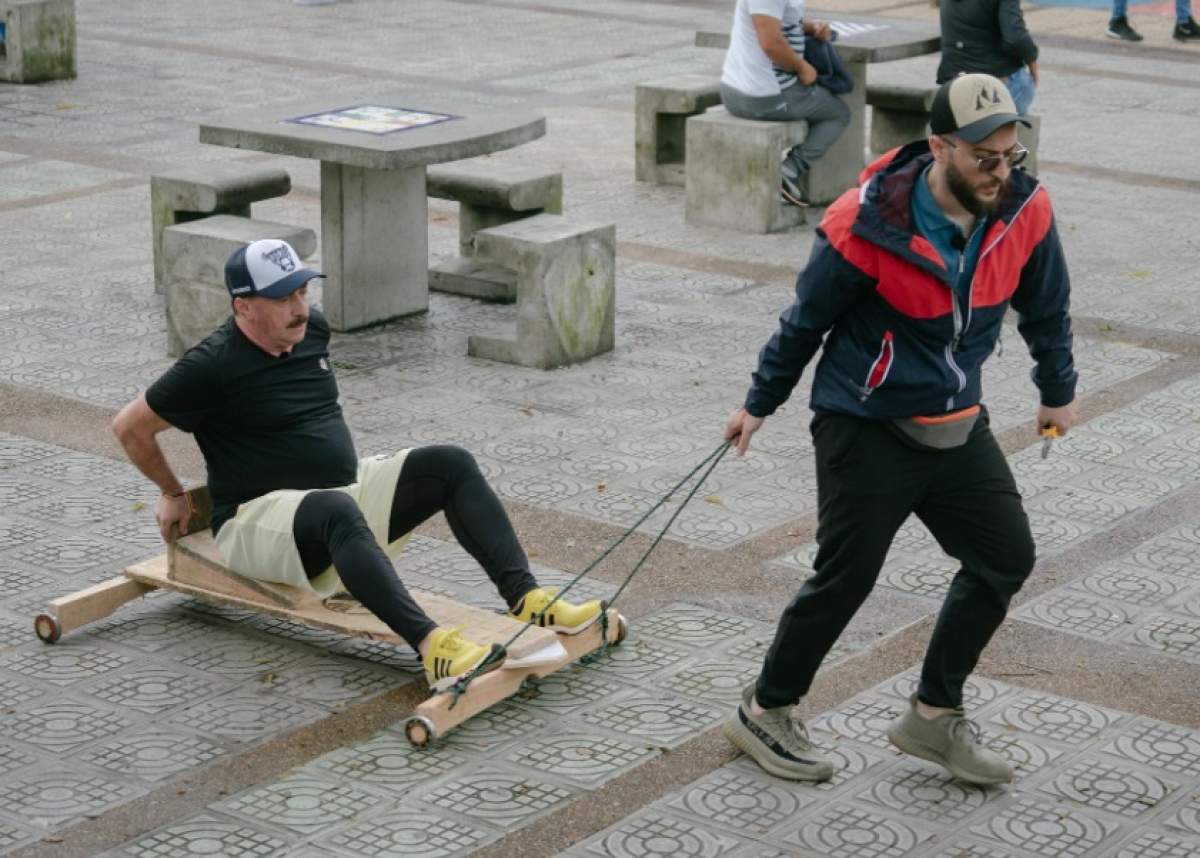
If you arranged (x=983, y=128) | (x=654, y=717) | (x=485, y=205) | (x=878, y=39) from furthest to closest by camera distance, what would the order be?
(x=878, y=39), (x=485, y=205), (x=654, y=717), (x=983, y=128)

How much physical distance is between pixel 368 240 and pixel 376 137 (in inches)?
27.8

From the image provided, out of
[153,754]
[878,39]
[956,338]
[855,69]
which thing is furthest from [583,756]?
[855,69]

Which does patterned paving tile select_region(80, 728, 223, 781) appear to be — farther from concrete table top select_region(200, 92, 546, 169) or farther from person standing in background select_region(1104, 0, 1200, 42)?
person standing in background select_region(1104, 0, 1200, 42)

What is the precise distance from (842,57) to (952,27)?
728mm

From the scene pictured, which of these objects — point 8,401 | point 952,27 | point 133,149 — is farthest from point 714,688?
point 133,149

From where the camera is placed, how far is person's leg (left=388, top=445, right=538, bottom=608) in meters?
6.12

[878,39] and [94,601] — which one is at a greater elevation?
[878,39]

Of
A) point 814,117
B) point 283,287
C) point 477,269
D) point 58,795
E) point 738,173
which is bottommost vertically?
point 58,795

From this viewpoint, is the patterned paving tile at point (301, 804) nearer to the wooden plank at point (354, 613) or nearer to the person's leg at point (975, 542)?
the wooden plank at point (354, 613)

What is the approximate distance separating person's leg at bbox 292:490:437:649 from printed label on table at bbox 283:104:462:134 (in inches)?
165

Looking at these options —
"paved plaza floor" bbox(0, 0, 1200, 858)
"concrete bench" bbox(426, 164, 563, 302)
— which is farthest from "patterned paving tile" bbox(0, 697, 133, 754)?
"concrete bench" bbox(426, 164, 563, 302)

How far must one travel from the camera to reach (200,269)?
9422mm

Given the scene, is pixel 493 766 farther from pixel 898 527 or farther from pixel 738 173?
pixel 738 173

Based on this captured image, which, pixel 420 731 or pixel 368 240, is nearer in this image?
pixel 420 731
